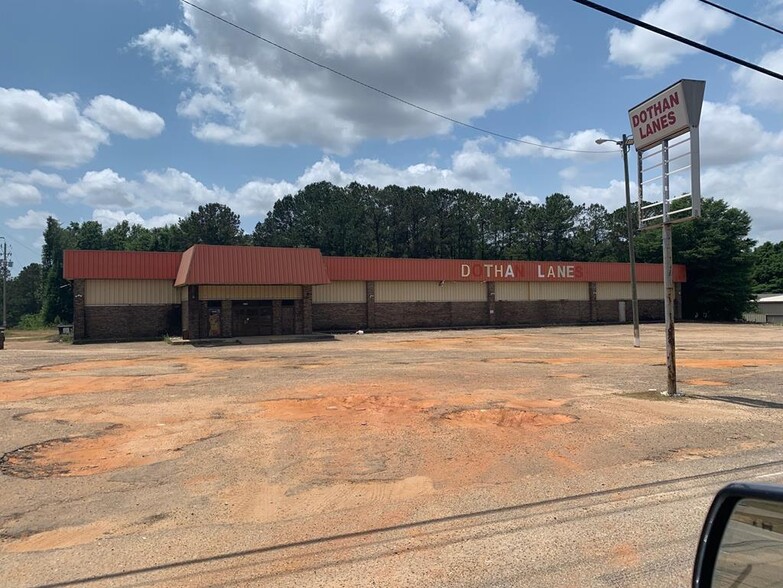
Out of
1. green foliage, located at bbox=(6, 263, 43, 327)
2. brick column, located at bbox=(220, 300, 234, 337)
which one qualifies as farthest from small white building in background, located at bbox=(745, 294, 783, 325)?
green foliage, located at bbox=(6, 263, 43, 327)

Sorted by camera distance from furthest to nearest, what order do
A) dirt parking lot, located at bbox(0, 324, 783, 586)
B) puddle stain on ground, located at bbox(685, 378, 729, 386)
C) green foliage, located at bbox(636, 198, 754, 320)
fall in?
green foliage, located at bbox(636, 198, 754, 320)
puddle stain on ground, located at bbox(685, 378, 729, 386)
dirt parking lot, located at bbox(0, 324, 783, 586)

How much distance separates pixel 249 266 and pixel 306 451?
28.9 metres

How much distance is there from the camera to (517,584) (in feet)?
Result: 13.5

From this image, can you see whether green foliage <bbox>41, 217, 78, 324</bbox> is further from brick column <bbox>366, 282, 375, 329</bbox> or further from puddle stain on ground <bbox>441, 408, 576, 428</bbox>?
puddle stain on ground <bbox>441, 408, 576, 428</bbox>

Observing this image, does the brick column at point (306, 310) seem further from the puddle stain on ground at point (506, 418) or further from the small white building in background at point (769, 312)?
the small white building in background at point (769, 312)

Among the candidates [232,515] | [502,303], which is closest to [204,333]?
[502,303]

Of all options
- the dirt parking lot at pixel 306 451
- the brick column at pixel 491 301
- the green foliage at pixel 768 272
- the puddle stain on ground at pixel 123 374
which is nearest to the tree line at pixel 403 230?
the green foliage at pixel 768 272

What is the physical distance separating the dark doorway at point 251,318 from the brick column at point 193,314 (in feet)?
7.45

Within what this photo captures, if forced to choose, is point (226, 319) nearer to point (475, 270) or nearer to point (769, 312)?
point (475, 270)

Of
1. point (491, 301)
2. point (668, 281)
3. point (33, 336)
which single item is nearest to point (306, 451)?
point (668, 281)

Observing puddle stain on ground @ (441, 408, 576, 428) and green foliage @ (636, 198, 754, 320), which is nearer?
puddle stain on ground @ (441, 408, 576, 428)

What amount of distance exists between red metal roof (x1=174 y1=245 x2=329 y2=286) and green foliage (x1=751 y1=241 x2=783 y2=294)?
71.0 meters

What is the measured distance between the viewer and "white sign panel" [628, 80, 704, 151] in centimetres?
1232

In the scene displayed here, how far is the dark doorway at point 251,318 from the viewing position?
3647cm
